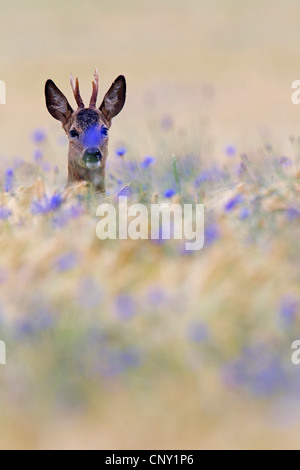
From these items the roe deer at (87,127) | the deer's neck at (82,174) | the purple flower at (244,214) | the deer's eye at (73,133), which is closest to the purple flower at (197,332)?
the purple flower at (244,214)

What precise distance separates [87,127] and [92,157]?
0.48 meters

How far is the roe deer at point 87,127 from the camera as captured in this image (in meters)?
8.64

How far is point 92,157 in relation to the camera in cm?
858

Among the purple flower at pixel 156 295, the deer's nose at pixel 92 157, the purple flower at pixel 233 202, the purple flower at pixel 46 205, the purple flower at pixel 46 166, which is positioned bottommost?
the purple flower at pixel 156 295

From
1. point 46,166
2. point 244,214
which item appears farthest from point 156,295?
point 46,166

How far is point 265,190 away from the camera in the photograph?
6.49 meters

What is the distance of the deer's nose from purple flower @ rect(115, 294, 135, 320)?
3.66 metres

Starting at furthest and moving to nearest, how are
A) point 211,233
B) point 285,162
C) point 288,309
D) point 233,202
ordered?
point 285,162 → point 233,202 → point 211,233 → point 288,309

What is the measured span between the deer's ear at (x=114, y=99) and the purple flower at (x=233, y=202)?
10.4 ft

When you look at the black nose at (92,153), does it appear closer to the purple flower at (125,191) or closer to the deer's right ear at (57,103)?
the deer's right ear at (57,103)

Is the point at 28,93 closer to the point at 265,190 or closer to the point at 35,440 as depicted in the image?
the point at 265,190

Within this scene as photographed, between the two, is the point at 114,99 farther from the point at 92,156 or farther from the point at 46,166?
the point at 92,156

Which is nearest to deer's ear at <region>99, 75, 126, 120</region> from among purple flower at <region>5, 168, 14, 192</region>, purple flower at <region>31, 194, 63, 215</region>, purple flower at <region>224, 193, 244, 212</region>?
purple flower at <region>5, 168, 14, 192</region>

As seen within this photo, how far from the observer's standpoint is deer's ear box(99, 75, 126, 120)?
9273 millimetres
